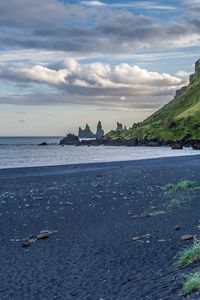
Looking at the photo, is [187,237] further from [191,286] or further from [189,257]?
[191,286]

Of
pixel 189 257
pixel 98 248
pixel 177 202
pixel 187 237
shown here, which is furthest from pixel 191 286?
pixel 177 202

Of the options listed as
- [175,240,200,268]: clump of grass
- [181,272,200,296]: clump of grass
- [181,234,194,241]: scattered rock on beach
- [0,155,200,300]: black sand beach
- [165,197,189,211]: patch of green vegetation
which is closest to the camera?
[181,272,200,296]: clump of grass

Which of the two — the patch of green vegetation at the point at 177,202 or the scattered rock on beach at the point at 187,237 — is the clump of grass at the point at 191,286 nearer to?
the scattered rock on beach at the point at 187,237

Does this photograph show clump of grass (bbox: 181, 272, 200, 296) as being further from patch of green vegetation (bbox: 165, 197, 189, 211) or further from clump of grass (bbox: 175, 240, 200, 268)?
patch of green vegetation (bbox: 165, 197, 189, 211)

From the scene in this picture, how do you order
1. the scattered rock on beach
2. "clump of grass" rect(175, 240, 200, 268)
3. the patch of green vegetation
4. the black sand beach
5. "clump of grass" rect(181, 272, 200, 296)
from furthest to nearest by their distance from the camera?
the patch of green vegetation < the scattered rock on beach < "clump of grass" rect(175, 240, 200, 268) < the black sand beach < "clump of grass" rect(181, 272, 200, 296)

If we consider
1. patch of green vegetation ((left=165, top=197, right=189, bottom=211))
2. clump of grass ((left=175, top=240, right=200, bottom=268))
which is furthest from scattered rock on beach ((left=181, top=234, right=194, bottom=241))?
patch of green vegetation ((left=165, top=197, right=189, bottom=211))

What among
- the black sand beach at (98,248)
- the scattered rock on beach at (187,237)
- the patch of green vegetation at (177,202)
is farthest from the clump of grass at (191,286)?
the patch of green vegetation at (177,202)

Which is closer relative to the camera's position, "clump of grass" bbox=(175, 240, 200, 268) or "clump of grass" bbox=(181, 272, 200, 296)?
"clump of grass" bbox=(181, 272, 200, 296)

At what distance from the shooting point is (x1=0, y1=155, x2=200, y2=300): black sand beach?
10789 millimetres

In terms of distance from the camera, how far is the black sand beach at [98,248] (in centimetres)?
1079

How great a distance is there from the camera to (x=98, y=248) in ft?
47.3

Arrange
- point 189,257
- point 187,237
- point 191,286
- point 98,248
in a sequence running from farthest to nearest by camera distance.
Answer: point 98,248
point 187,237
point 189,257
point 191,286

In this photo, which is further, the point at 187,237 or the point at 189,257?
the point at 187,237

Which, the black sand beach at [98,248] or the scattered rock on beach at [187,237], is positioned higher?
the scattered rock on beach at [187,237]
